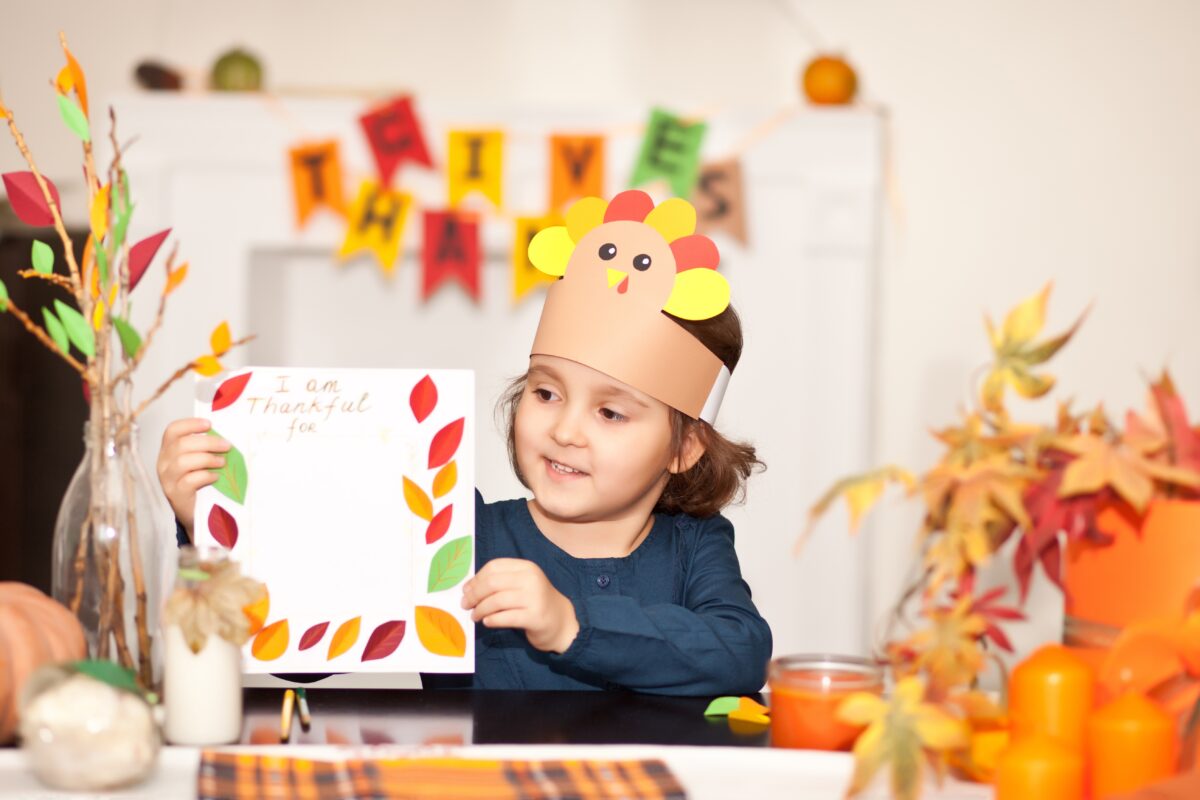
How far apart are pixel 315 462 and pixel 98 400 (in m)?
0.19

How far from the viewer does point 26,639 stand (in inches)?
31.4

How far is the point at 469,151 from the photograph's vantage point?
272 cm

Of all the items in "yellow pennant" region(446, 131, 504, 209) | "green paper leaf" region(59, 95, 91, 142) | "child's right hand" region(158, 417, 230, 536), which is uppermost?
"yellow pennant" region(446, 131, 504, 209)

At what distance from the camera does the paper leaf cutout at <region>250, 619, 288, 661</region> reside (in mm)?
967

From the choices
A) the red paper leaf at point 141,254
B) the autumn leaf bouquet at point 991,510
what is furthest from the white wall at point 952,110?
the autumn leaf bouquet at point 991,510

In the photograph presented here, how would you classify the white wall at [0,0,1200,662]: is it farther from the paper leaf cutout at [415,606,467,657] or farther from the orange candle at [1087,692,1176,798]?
the orange candle at [1087,692,1176,798]

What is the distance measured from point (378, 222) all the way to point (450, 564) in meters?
1.85

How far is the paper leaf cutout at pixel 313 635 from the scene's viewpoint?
0.97 m

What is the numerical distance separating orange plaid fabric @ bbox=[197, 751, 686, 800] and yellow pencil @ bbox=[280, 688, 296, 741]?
0.05 metres

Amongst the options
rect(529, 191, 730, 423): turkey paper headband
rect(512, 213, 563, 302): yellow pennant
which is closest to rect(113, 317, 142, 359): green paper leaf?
rect(529, 191, 730, 423): turkey paper headband

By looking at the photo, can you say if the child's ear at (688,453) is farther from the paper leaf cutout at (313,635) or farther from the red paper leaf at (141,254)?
the red paper leaf at (141,254)

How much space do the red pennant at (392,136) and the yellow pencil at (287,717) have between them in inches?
76.0

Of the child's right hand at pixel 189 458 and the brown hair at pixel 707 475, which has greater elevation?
the child's right hand at pixel 189 458

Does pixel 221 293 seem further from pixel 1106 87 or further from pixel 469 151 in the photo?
pixel 1106 87
